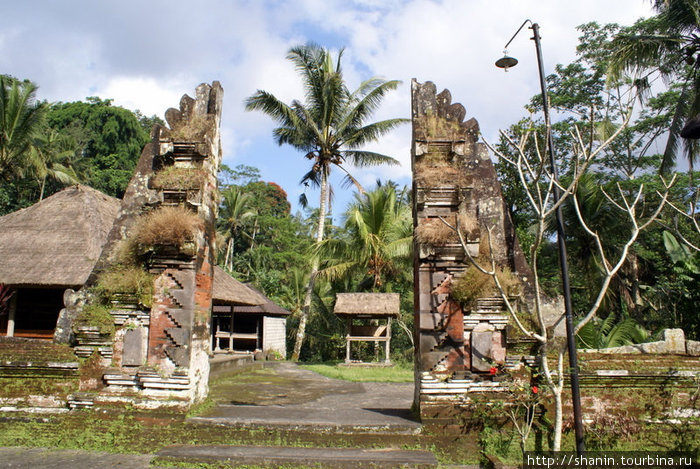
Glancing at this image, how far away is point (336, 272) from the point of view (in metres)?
19.1

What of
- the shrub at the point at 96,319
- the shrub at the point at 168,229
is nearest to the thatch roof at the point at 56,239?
the shrub at the point at 96,319

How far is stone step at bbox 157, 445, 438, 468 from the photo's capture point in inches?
191

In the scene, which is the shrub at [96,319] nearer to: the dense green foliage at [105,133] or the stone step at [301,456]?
the stone step at [301,456]

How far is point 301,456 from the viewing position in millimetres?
4945

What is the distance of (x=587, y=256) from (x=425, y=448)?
15117 millimetres

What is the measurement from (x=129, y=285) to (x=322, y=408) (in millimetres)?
3140

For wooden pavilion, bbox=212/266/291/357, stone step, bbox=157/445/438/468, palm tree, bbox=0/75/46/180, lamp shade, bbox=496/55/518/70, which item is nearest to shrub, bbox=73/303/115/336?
stone step, bbox=157/445/438/468

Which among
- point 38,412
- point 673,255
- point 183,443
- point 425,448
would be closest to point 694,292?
point 673,255

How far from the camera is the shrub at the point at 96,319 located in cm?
604

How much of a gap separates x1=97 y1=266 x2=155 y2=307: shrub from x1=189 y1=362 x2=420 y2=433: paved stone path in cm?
164

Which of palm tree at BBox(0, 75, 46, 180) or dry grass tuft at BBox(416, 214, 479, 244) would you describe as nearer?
dry grass tuft at BBox(416, 214, 479, 244)

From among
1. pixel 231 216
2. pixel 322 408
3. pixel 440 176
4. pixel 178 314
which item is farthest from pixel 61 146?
pixel 440 176

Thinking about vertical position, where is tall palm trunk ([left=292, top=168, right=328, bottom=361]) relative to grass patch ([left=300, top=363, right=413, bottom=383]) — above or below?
above

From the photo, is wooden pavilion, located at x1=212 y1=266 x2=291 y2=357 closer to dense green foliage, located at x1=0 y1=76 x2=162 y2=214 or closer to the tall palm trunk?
the tall palm trunk
